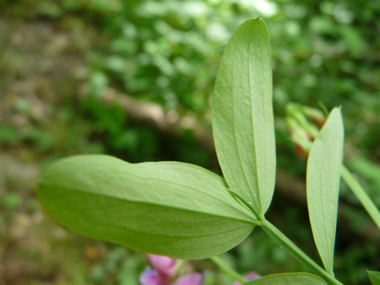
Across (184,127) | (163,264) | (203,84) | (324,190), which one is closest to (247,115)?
(324,190)

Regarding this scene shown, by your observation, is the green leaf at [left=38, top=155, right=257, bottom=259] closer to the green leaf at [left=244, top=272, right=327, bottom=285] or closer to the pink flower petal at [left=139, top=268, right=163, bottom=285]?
the green leaf at [left=244, top=272, right=327, bottom=285]

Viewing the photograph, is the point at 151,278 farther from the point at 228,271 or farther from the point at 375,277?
the point at 375,277

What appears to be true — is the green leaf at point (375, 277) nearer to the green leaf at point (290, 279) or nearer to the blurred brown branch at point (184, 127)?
the green leaf at point (290, 279)

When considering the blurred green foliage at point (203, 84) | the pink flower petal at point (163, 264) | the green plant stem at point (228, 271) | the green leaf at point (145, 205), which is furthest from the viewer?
the blurred green foliage at point (203, 84)

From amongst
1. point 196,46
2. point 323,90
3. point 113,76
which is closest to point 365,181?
point 323,90

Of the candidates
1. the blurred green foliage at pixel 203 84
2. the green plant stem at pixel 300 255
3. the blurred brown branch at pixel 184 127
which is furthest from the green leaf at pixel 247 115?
the blurred brown branch at pixel 184 127
